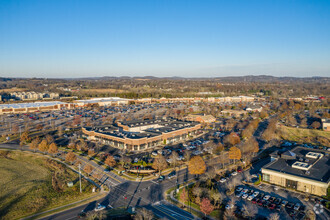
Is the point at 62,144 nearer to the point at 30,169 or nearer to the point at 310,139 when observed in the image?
the point at 30,169

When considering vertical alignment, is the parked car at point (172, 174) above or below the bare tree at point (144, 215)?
below

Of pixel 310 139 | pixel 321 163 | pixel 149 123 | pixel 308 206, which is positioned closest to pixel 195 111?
pixel 149 123

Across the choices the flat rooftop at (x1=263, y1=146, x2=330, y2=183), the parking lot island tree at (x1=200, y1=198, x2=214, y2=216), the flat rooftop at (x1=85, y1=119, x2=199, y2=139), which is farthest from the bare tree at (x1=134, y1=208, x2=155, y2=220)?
the flat rooftop at (x1=85, y1=119, x2=199, y2=139)

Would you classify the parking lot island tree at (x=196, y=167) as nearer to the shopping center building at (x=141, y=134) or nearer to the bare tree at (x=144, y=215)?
the bare tree at (x=144, y=215)

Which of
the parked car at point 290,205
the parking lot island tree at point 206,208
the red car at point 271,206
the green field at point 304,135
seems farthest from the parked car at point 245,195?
the green field at point 304,135

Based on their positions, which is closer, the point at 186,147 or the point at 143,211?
the point at 143,211

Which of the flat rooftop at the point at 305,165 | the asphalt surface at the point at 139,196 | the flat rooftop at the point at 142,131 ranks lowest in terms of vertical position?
the asphalt surface at the point at 139,196
